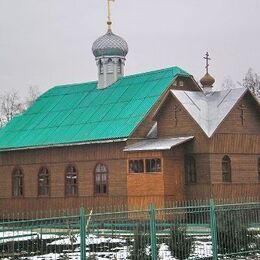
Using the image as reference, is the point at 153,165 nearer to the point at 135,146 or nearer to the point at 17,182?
the point at 135,146

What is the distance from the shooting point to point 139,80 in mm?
29438

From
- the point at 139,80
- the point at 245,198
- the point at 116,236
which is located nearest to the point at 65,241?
the point at 116,236

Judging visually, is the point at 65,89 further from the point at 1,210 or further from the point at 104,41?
the point at 1,210

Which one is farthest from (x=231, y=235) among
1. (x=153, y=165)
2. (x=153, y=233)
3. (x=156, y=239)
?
(x=153, y=165)

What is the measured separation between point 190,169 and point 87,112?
6623 millimetres

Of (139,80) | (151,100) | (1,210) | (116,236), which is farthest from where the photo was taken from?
(1,210)

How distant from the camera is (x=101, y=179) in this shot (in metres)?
27.1

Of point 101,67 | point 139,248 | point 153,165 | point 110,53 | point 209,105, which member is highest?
point 110,53

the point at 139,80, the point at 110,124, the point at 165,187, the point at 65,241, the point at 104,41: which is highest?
the point at 104,41

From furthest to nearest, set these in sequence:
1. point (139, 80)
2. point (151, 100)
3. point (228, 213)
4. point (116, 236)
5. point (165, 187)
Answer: point (139, 80)
point (151, 100)
point (165, 187)
point (116, 236)
point (228, 213)

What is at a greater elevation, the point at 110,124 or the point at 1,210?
the point at 110,124

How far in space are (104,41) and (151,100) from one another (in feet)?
24.9

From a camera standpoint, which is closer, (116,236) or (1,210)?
(116,236)

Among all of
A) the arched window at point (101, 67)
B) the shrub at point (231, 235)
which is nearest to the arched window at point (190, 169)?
the arched window at point (101, 67)
